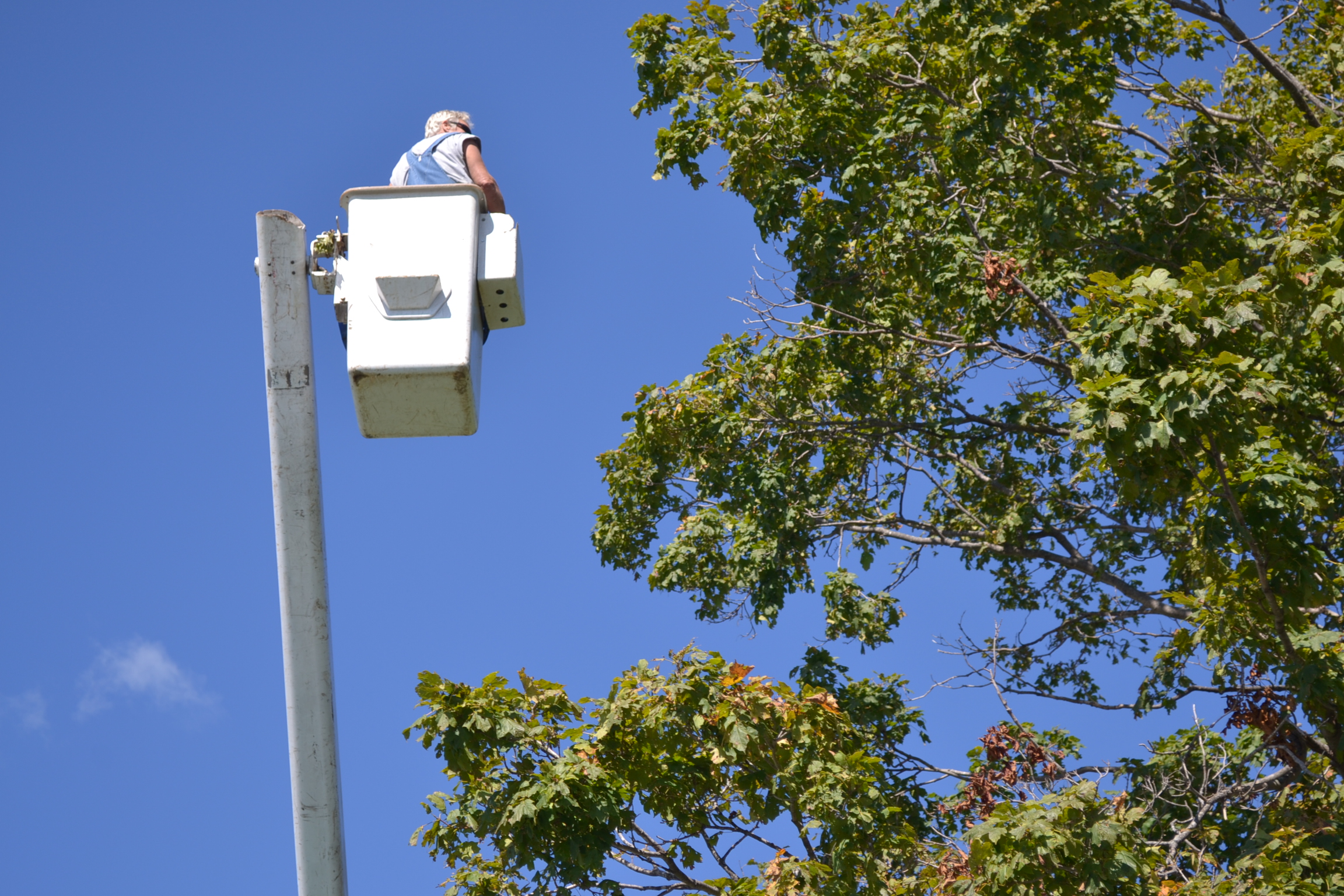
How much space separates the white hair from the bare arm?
297 millimetres

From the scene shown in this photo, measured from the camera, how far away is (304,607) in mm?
2096

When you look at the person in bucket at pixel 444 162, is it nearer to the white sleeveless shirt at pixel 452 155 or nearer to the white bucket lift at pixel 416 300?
the white sleeveless shirt at pixel 452 155

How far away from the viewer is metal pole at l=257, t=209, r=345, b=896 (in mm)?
2096

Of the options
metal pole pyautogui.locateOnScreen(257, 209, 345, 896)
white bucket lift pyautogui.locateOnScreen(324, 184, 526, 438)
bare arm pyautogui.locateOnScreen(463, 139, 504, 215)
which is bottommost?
metal pole pyautogui.locateOnScreen(257, 209, 345, 896)

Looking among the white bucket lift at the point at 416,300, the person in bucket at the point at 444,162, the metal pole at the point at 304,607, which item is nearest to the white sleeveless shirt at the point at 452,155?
the person in bucket at the point at 444,162

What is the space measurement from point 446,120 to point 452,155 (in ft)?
1.12

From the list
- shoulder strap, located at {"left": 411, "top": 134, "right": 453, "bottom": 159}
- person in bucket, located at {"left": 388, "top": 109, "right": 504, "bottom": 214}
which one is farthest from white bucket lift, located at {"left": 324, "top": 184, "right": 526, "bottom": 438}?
shoulder strap, located at {"left": 411, "top": 134, "right": 453, "bottom": 159}

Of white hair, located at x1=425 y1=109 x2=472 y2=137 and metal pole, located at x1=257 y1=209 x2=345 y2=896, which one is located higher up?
white hair, located at x1=425 y1=109 x2=472 y2=137

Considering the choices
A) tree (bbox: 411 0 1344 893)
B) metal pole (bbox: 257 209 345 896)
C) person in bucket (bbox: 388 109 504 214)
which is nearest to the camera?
metal pole (bbox: 257 209 345 896)

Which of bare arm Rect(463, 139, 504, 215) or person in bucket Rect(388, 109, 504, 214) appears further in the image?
person in bucket Rect(388, 109, 504, 214)

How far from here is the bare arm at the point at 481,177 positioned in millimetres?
2543

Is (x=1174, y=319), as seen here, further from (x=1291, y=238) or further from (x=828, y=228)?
(x=828, y=228)

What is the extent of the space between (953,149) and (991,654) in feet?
12.1

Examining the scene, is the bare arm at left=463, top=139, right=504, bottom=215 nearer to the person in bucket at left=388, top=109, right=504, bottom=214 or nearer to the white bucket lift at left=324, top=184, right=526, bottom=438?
the person in bucket at left=388, top=109, right=504, bottom=214
